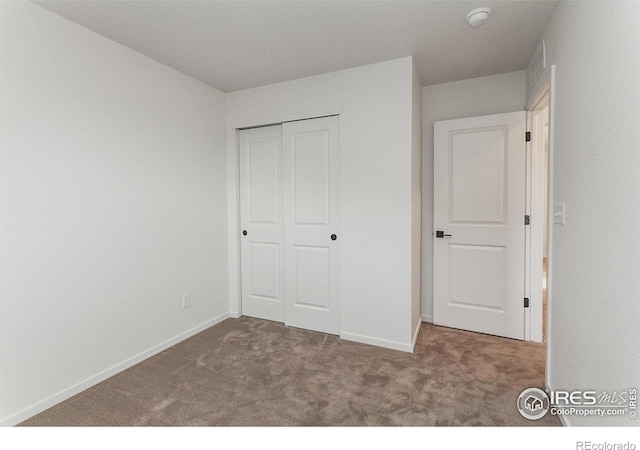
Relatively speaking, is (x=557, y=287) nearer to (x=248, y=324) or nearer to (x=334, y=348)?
(x=334, y=348)

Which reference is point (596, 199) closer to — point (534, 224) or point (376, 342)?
point (534, 224)

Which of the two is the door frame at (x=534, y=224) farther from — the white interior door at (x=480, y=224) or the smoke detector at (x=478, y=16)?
the smoke detector at (x=478, y=16)

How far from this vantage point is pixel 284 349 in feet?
8.57

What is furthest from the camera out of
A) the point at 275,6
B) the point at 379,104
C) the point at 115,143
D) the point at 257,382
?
the point at 379,104

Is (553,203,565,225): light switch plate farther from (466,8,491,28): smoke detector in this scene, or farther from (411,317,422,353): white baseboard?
(411,317,422,353): white baseboard

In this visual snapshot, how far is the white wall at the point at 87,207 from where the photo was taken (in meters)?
1.73

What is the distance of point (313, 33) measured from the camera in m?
2.14

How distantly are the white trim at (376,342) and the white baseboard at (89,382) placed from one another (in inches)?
56.5

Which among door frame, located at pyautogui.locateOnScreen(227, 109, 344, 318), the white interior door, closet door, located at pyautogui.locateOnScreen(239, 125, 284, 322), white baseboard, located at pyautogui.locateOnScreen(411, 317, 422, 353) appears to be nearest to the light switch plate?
the white interior door

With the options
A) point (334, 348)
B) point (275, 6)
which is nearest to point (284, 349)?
point (334, 348)

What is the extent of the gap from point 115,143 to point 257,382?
78.5 inches

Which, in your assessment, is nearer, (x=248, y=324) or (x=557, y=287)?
(x=557, y=287)

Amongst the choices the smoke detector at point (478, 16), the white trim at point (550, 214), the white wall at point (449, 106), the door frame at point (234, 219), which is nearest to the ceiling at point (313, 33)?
the smoke detector at point (478, 16)
